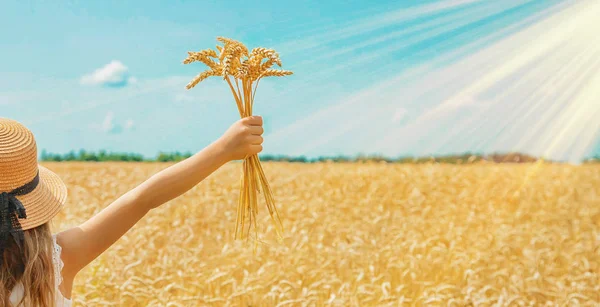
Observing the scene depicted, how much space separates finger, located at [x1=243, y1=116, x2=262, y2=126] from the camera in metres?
2.17

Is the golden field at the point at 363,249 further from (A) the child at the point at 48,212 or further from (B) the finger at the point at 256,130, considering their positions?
(B) the finger at the point at 256,130

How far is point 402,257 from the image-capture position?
15.7 ft

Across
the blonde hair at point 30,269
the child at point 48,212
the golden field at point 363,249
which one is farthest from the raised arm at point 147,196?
the golden field at point 363,249

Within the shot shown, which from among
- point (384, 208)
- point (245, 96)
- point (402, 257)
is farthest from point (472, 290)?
point (384, 208)

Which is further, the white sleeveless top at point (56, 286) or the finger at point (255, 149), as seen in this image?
the finger at point (255, 149)

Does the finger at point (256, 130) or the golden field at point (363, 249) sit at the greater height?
the finger at point (256, 130)

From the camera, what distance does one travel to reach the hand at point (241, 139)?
2146 mm

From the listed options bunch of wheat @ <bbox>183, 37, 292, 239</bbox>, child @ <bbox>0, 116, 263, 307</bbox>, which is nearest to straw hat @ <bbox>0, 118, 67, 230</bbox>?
child @ <bbox>0, 116, 263, 307</bbox>

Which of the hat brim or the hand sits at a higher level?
the hand

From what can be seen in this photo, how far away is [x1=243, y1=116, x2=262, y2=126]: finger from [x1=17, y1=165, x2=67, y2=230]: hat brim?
0.72 meters

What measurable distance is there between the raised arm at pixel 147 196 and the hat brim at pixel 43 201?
149mm

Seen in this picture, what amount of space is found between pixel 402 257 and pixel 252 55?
313 centimetres

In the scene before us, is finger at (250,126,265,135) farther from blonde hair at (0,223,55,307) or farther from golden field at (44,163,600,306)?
golden field at (44,163,600,306)

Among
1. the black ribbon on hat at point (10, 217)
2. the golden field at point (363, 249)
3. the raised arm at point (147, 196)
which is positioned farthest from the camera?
the golden field at point (363, 249)
